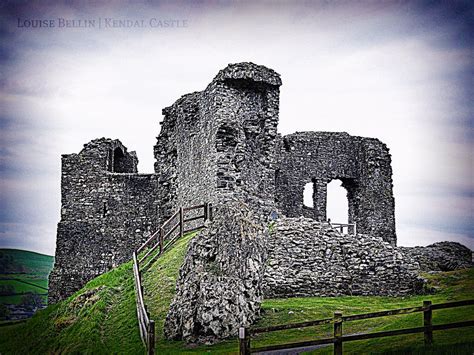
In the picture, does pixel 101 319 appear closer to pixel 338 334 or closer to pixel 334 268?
pixel 334 268

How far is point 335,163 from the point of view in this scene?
32.0 meters

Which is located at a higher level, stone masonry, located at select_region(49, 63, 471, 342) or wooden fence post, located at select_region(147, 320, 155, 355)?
stone masonry, located at select_region(49, 63, 471, 342)

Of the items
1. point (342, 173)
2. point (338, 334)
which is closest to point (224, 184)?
point (338, 334)

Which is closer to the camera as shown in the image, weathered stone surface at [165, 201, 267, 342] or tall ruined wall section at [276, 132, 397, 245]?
weathered stone surface at [165, 201, 267, 342]

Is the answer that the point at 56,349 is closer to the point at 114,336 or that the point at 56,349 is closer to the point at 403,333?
the point at 114,336

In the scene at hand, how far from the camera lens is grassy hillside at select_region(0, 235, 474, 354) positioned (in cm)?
1217

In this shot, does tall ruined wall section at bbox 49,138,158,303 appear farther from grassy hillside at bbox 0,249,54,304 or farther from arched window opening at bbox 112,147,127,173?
grassy hillside at bbox 0,249,54,304

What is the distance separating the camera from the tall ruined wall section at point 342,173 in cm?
3147

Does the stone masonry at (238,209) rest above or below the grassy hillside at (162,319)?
above

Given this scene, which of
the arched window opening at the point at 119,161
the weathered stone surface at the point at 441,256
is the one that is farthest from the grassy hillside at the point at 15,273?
the arched window opening at the point at 119,161

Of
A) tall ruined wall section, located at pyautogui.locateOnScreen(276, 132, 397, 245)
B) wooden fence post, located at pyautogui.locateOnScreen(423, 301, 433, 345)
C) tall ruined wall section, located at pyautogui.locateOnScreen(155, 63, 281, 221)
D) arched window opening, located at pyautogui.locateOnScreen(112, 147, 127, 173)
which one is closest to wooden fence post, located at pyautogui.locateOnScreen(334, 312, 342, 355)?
wooden fence post, located at pyautogui.locateOnScreen(423, 301, 433, 345)

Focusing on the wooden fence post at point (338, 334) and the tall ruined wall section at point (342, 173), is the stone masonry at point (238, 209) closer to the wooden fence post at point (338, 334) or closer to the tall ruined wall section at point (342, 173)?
the tall ruined wall section at point (342, 173)

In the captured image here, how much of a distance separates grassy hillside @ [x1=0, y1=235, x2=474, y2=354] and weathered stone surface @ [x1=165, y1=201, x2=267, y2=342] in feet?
1.41

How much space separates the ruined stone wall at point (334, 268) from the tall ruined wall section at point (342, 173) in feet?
35.4
